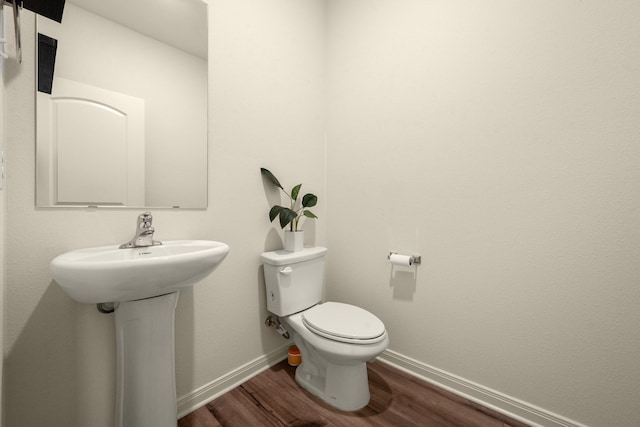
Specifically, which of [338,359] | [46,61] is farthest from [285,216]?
[46,61]

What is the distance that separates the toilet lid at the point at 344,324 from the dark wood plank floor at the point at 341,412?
0.37 metres

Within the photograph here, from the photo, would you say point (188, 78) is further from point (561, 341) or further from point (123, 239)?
point (561, 341)

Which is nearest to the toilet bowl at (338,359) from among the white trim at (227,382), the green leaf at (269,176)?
the white trim at (227,382)

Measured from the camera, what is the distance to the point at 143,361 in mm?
919

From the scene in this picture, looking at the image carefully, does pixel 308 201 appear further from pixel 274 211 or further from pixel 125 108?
pixel 125 108

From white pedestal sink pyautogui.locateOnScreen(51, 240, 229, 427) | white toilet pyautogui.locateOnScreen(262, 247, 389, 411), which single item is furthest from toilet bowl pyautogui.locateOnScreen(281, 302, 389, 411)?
white pedestal sink pyautogui.locateOnScreen(51, 240, 229, 427)

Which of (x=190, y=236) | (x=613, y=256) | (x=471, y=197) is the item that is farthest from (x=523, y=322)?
(x=190, y=236)

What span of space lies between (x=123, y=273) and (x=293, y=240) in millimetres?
875

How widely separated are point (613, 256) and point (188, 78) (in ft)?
6.26

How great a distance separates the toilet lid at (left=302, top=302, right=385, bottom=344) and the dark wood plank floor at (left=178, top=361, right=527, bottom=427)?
0.37m

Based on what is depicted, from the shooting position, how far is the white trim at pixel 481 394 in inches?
44.6

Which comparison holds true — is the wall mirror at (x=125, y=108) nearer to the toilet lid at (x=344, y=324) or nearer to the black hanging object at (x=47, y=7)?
the black hanging object at (x=47, y=7)

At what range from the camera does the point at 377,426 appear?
115 centimetres

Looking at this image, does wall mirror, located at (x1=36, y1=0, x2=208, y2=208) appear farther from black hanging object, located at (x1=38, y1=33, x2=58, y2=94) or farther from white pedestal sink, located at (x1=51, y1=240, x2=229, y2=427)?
white pedestal sink, located at (x1=51, y1=240, x2=229, y2=427)
